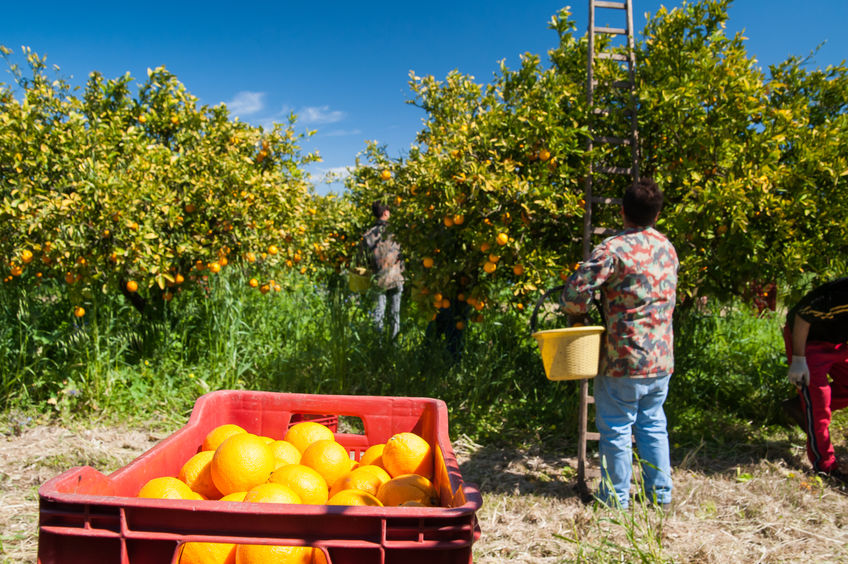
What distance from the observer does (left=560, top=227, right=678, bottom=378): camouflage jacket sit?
282 cm

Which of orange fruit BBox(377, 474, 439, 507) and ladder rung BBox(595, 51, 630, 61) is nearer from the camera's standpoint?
orange fruit BBox(377, 474, 439, 507)

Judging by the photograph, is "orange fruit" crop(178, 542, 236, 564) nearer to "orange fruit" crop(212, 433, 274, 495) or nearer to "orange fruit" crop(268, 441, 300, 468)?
"orange fruit" crop(212, 433, 274, 495)

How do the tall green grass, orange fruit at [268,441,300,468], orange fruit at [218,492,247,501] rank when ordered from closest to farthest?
orange fruit at [218,492,247,501], orange fruit at [268,441,300,468], the tall green grass

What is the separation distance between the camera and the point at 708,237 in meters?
3.70

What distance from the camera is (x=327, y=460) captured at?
1770 mm

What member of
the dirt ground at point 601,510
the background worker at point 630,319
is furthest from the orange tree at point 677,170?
the dirt ground at point 601,510

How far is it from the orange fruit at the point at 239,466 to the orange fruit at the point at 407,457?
1.22 feet

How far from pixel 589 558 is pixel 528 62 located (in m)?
3.10

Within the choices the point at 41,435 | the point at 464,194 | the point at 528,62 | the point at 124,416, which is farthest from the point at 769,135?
the point at 41,435

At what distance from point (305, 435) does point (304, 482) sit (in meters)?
0.47

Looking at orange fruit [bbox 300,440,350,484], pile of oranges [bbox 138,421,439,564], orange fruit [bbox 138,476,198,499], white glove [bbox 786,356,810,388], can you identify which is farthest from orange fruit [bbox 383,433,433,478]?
white glove [bbox 786,356,810,388]

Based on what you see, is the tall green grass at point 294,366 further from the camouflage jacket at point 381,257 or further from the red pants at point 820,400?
the camouflage jacket at point 381,257

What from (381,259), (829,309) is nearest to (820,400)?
(829,309)

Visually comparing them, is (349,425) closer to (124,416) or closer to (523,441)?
(523,441)
